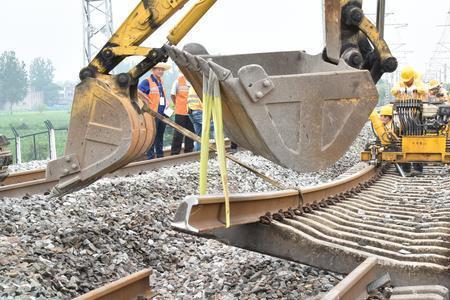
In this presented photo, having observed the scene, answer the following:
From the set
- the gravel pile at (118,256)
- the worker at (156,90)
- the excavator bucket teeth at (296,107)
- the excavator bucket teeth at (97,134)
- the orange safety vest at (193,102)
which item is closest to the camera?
the excavator bucket teeth at (296,107)

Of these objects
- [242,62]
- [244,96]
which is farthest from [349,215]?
[244,96]

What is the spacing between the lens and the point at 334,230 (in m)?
4.60

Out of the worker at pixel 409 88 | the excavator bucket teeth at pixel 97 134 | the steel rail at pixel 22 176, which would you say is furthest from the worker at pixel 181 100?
the excavator bucket teeth at pixel 97 134

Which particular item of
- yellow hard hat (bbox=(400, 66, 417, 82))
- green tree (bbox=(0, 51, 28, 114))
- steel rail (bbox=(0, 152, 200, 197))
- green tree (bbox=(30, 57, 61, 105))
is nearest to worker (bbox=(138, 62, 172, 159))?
steel rail (bbox=(0, 152, 200, 197))

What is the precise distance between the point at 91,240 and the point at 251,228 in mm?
1553

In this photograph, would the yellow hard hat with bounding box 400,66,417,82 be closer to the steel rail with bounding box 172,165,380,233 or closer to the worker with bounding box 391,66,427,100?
the worker with bounding box 391,66,427,100

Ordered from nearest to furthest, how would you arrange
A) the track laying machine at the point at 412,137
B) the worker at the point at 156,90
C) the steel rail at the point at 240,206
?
the steel rail at the point at 240,206 → the track laying machine at the point at 412,137 → the worker at the point at 156,90

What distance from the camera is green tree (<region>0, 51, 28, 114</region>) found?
43812 mm

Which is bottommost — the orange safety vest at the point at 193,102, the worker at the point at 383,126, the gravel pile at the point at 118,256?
the gravel pile at the point at 118,256

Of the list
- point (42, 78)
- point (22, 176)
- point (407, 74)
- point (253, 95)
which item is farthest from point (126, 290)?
point (42, 78)

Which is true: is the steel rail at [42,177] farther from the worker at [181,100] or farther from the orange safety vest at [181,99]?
the orange safety vest at [181,99]

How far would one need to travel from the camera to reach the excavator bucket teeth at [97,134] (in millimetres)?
5645

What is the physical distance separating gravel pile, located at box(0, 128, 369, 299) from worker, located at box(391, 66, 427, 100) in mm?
5893

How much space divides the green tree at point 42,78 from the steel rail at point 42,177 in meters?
49.2
